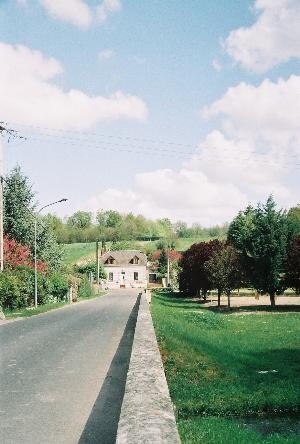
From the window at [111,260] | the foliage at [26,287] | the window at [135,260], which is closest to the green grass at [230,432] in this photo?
the foliage at [26,287]

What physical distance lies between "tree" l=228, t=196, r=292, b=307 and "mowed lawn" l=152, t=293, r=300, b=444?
19351 mm

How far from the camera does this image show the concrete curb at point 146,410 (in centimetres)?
306

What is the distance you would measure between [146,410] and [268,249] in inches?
1345

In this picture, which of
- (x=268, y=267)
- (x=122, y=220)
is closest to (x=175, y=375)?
(x=268, y=267)

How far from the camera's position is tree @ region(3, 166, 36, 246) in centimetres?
4416

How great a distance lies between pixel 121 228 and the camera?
516 feet

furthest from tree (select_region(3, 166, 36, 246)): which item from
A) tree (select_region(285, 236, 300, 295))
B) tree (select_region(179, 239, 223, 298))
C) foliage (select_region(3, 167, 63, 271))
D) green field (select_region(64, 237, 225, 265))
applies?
green field (select_region(64, 237, 225, 265))

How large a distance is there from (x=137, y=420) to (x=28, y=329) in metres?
15.7

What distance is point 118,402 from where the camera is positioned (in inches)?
275

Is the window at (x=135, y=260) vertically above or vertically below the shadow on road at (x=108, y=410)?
above

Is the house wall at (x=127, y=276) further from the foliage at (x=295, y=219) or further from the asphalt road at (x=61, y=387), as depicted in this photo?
the asphalt road at (x=61, y=387)

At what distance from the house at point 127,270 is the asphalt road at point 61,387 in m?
85.7

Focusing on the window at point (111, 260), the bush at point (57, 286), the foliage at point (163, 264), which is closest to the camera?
the bush at point (57, 286)

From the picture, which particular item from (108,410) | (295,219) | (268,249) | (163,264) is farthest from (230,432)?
(163,264)
